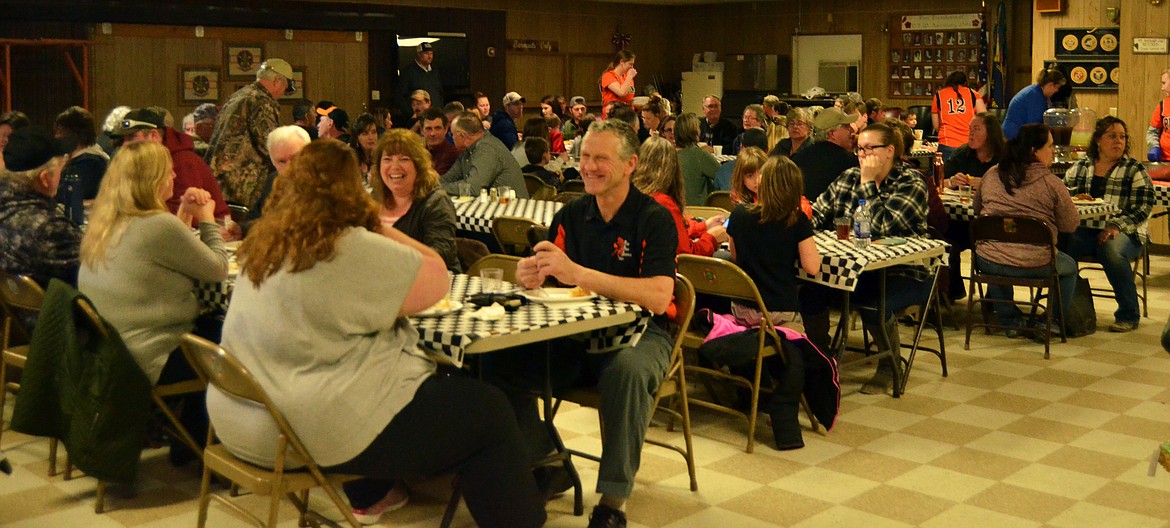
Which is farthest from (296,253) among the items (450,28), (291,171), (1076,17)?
(450,28)

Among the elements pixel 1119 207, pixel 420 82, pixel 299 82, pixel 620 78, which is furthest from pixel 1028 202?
pixel 299 82

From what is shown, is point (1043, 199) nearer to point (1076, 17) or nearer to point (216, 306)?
point (216, 306)

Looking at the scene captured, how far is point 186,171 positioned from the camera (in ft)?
20.2

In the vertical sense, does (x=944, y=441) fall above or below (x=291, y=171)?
below

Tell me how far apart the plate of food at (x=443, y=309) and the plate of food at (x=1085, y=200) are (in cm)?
455

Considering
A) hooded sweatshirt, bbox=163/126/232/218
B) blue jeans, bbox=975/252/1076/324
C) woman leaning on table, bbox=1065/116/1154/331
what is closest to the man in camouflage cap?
hooded sweatshirt, bbox=163/126/232/218

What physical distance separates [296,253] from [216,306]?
1592 mm

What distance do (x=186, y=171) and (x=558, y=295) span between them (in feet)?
10.5

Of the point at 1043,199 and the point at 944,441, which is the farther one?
the point at 1043,199

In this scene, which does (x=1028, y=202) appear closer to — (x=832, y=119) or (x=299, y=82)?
(x=832, y=119)

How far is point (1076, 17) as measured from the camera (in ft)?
38.3

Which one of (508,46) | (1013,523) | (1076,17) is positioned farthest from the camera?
(508,46)

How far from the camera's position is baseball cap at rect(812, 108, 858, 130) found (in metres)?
6.85

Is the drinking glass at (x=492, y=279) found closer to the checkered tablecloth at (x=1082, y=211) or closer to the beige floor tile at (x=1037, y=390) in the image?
the beige floor tile at (x=1037, y=390)
